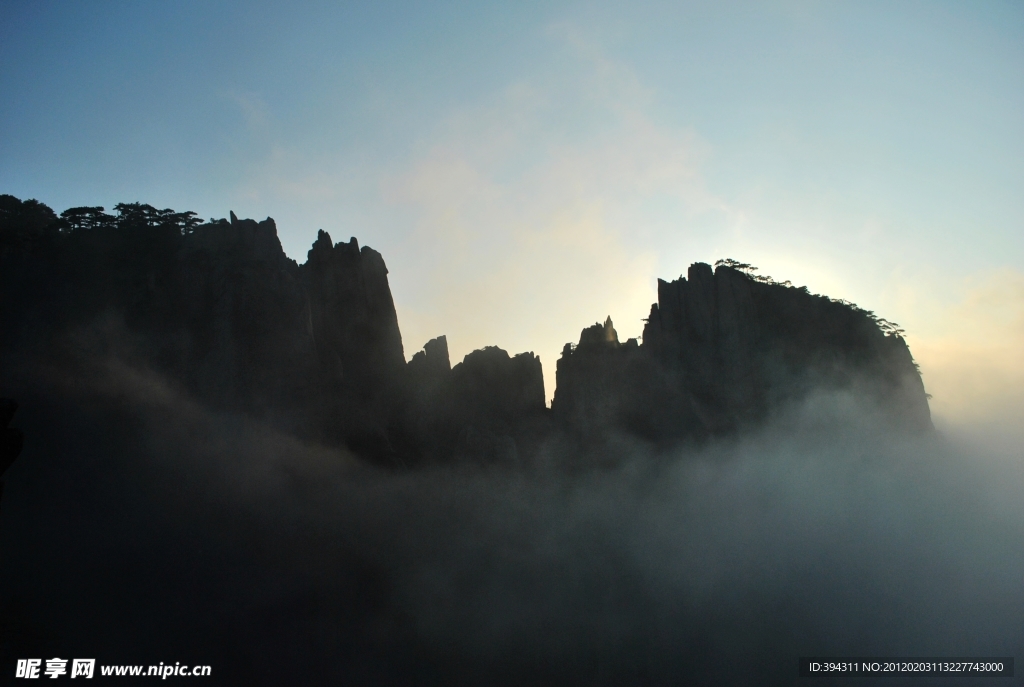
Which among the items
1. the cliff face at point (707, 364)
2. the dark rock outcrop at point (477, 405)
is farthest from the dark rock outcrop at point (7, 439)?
the cliff face at point (707, 364)

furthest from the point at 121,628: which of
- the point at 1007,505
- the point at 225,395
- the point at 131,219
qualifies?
the point at 1007,505

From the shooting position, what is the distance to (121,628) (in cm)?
5366

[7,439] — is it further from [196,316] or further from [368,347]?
[368,347]

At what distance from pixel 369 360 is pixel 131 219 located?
105 ft

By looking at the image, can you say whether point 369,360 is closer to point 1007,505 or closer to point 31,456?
point 31,456

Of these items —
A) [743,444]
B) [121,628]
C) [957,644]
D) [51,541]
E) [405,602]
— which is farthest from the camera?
[743,444]

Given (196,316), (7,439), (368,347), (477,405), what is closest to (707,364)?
(477,405)

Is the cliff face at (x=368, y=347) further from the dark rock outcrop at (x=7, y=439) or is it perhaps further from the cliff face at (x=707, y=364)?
the dark rock outcrop at (x=7, y=439)

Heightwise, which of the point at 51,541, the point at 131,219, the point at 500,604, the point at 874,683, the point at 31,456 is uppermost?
the point at 131,219

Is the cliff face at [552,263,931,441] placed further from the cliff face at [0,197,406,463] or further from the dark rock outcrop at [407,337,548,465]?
the cliff face at [0,197,406,463]

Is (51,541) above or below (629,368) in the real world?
below

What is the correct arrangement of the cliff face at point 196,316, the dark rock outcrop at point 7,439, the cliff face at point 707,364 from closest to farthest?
the dark rock outcrop at point 7,439, the cliff face at point 196,316, the cliff face at point 707,364

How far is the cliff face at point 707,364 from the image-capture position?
8806 centimetres

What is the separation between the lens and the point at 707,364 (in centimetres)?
8856
